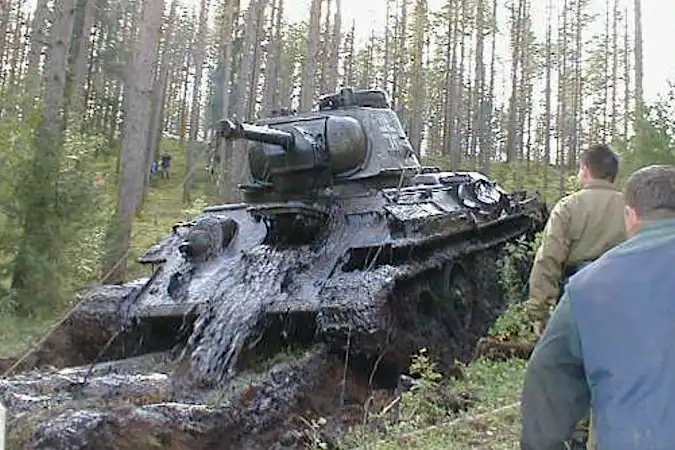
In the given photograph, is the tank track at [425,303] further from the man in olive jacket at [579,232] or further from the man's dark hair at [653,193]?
the man's dark hair at [653,193]

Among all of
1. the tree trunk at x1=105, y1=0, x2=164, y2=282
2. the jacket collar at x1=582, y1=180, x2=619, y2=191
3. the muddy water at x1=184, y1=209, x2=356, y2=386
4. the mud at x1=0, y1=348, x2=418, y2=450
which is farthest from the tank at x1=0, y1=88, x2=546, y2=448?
the tree trunk at x1=105, y1=0, x2=164, y2=282

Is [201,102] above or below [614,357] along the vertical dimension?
above

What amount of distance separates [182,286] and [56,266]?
4503 mm

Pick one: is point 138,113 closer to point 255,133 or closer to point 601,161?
point 255,133

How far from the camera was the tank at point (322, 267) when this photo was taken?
899 centimetres

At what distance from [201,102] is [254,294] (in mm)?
49613

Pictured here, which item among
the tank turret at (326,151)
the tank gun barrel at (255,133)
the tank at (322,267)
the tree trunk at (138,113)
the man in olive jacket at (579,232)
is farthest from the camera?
the tree trunk at (138,113)

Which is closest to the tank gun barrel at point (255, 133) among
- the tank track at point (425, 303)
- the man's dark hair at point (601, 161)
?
the tank track at point (425, 303)

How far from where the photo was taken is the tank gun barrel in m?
8.66

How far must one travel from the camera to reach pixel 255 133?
31.4 feet

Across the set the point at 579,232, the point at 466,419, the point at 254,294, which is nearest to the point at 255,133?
the point at 254,294

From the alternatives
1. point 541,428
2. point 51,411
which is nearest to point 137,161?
point 51,411

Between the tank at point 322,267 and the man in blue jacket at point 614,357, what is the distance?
5.14 metres

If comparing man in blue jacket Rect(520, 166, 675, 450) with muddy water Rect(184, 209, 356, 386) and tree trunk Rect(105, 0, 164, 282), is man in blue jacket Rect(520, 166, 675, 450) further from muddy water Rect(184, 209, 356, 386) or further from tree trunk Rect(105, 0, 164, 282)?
tree trunk Rect(105, 0, 164, 282)
